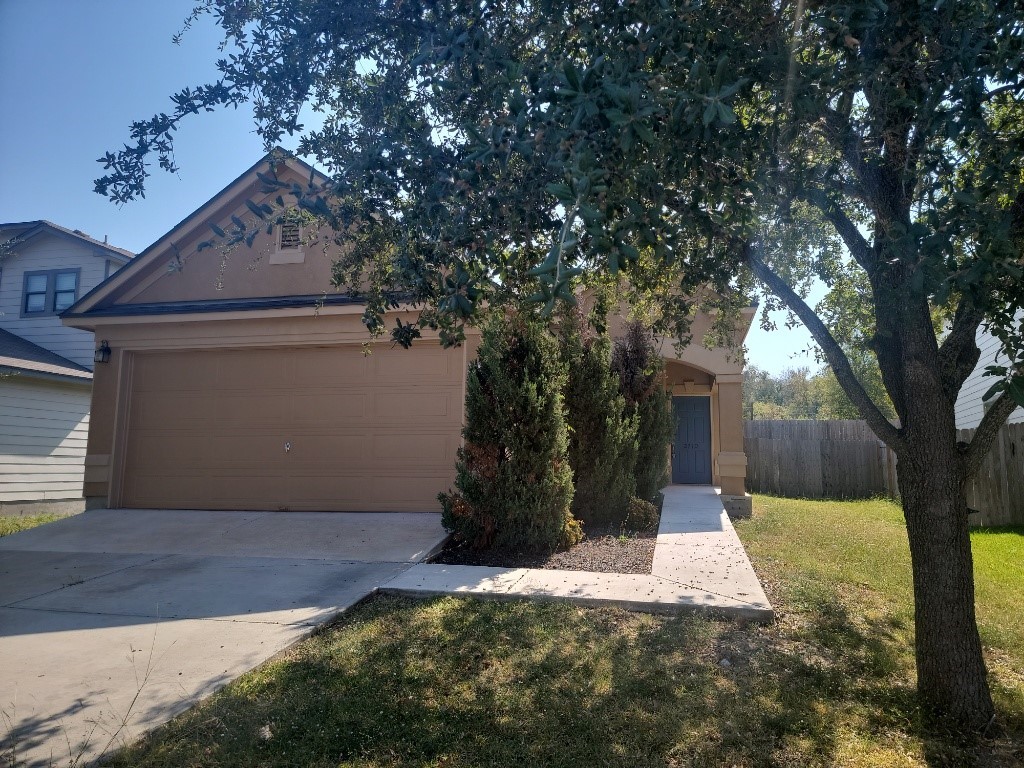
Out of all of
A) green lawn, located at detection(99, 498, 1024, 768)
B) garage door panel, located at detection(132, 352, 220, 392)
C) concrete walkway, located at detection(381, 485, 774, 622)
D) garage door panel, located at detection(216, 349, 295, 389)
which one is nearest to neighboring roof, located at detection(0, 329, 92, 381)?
garage door panel, located at detection(132, 352, 220, 392)

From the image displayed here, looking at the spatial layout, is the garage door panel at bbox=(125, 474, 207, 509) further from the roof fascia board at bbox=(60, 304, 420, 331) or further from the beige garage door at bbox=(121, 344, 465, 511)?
the roof fascia board at bbox=(60, 304, 420, 331)

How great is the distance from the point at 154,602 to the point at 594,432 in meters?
5.53

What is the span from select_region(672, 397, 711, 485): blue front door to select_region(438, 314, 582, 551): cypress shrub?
31.1 feet

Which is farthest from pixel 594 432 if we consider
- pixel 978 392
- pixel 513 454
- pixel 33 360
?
pixel 33 360

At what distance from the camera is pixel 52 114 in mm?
7043

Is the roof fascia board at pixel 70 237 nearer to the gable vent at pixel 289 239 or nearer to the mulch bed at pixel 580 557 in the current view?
the gable vent at pixel 289 239

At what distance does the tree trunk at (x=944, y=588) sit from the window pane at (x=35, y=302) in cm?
1825

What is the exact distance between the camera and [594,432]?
9.17 metres

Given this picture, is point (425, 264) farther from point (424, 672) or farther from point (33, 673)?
point (33, 673)

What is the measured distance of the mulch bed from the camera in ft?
22.8

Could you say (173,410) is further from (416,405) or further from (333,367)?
(416,405)

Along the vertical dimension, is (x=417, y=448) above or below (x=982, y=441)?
below

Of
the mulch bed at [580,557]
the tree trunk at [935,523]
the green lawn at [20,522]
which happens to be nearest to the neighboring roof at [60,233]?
the green lawn at [20,522]

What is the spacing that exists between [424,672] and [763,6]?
4.94m
